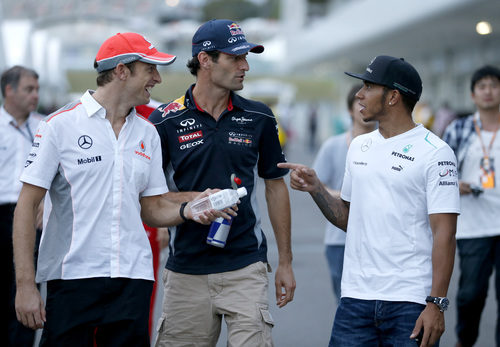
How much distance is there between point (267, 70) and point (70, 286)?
77122mm

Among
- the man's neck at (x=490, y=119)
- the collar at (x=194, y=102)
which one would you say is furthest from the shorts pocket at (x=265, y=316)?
the man's neck at (x=490, y=119)

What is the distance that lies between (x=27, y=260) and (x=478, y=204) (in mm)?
3998

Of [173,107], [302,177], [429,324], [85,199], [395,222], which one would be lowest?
[429,324]

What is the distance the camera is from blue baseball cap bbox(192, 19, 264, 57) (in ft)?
15.1

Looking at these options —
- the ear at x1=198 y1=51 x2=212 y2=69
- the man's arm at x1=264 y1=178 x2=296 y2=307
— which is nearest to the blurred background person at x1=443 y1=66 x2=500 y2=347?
the man's arm at x1=264 y1=178 x2=296 y2=307

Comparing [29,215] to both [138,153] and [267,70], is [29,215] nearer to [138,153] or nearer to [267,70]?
[138,153]

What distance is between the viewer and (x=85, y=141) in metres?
3.91

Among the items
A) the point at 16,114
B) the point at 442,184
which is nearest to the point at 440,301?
the point at 442,184

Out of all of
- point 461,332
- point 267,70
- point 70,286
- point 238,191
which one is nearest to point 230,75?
point 238,191

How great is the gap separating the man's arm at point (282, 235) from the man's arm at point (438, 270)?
3.37 feet

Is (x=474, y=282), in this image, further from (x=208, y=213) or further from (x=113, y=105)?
(x=113, y=105)

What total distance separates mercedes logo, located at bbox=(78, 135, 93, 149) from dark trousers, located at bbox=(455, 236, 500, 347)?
3.66 meters

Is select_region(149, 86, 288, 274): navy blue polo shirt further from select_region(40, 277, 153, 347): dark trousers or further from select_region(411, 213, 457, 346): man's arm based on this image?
select_region(411, 213, 457, 346): man's arm

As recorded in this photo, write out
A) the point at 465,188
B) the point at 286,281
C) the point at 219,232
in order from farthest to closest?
the point at 465,188, the point at 286,281, the point at 219,232
